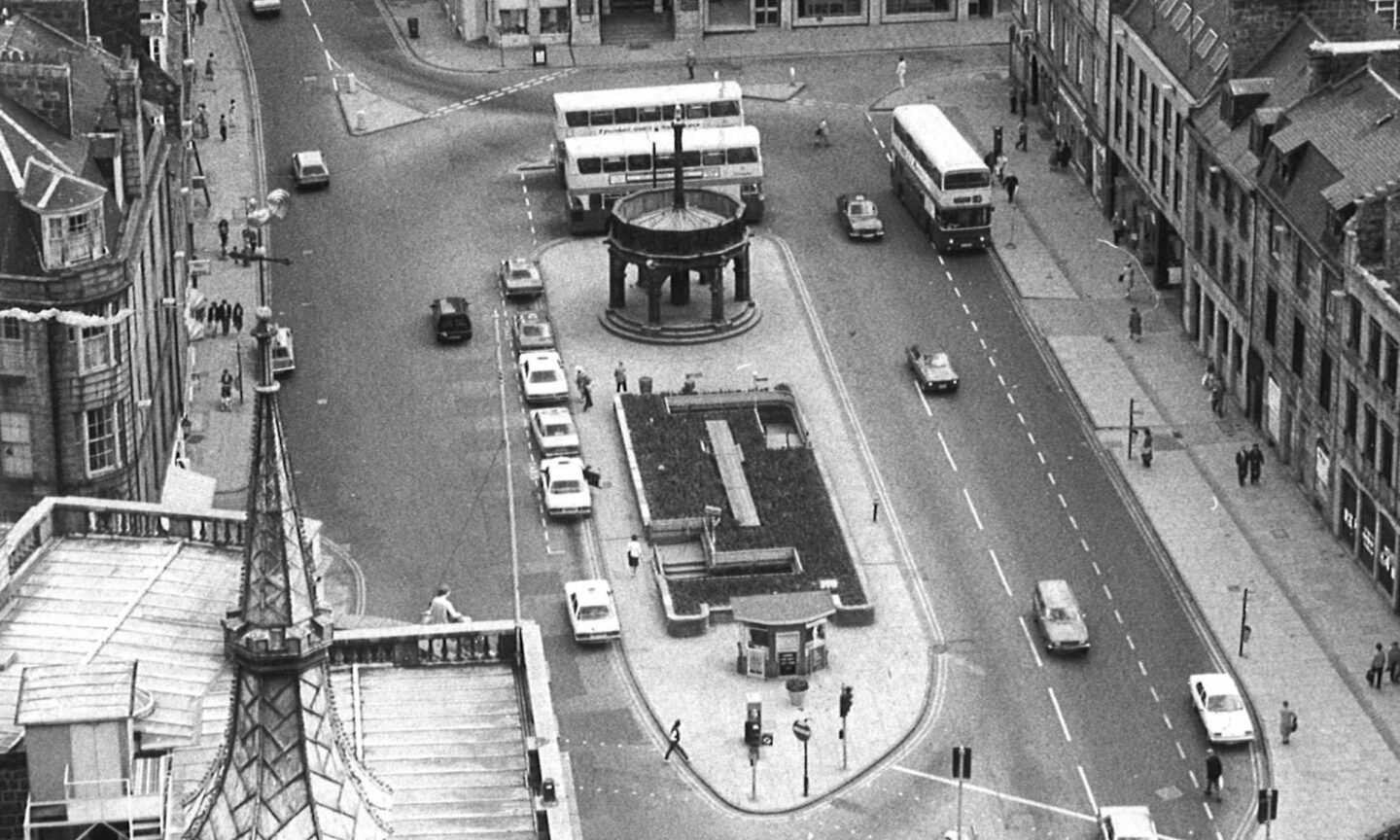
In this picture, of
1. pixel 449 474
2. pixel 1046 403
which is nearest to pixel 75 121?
pixel 449 474

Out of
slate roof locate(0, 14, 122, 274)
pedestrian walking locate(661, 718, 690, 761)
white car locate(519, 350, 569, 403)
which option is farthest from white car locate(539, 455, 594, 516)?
slate roof locate(0, 14, 122, 274)

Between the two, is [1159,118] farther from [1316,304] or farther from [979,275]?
[1316,304]

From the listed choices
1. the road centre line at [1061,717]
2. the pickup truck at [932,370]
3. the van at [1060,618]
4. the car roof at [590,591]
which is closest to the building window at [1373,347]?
the van at [1060,618]

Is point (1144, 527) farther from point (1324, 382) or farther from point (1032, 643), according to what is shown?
point (1032, 643)

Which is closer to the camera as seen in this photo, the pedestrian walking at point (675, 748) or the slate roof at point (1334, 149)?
the pedestrian walking at point (675, 748)

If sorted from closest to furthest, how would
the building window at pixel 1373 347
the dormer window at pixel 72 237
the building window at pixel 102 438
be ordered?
the dormer window at pixel 72 237, the building window at pixel 102 438, the building window at pixel 1373 347

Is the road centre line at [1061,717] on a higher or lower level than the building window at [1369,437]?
lower

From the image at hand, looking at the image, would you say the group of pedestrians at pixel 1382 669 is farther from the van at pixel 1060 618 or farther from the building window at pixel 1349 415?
the building window at pixel 1349 415
